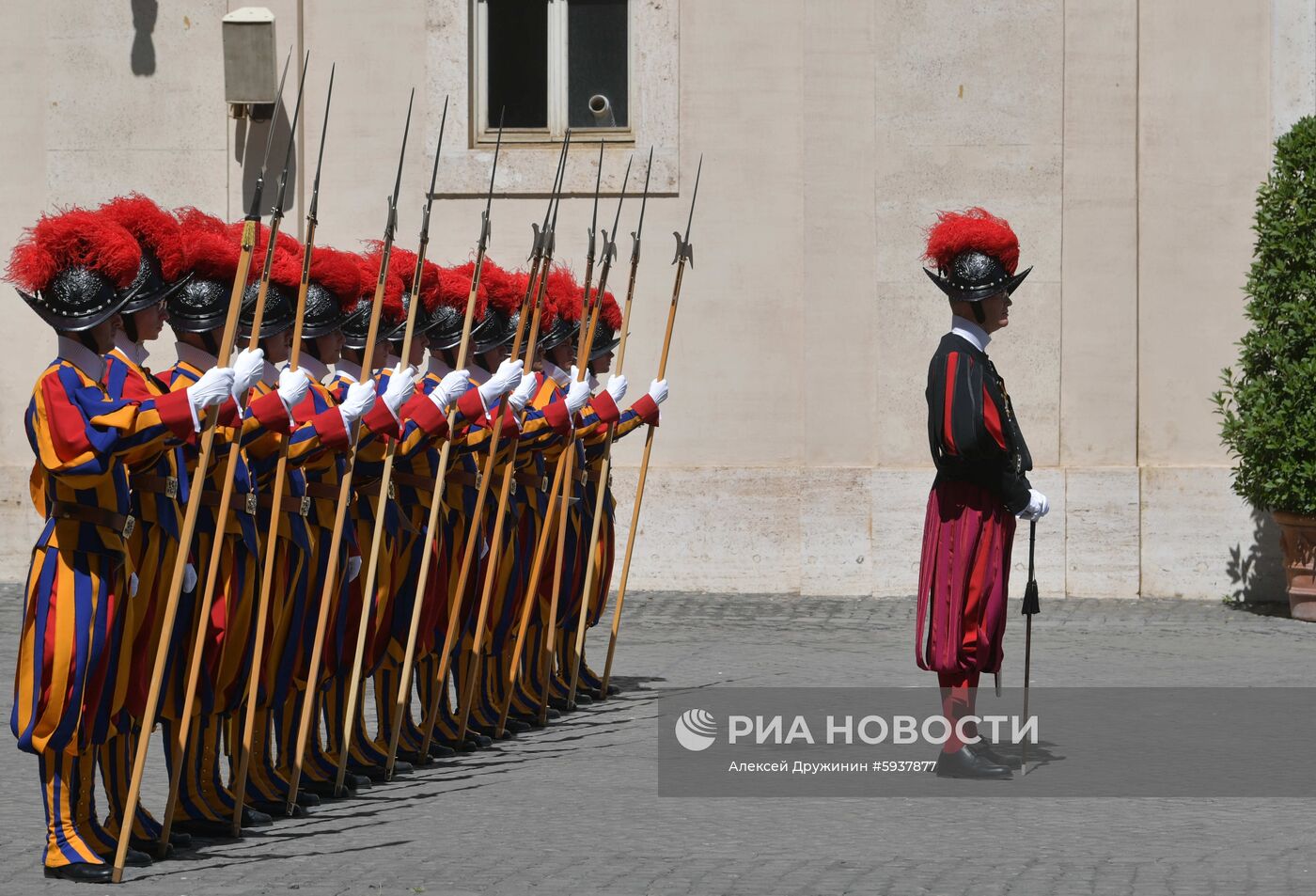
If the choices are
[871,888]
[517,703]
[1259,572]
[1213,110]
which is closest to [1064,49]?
[1213,110]

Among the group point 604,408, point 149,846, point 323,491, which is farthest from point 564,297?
point 149,846

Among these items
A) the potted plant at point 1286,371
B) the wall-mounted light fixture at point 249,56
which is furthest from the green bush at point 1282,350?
the wall-mounted light fixture at point 249,56

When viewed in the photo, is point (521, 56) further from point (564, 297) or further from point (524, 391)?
point (524, 391)

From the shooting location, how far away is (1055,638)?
41.0ft

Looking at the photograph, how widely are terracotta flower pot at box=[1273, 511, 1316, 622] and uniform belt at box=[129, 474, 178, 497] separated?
874 centimetres

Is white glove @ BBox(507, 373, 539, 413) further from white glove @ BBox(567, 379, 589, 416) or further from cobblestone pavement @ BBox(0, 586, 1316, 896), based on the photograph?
cobblestone pavement @ BBox(0, 586, 1316, 896)

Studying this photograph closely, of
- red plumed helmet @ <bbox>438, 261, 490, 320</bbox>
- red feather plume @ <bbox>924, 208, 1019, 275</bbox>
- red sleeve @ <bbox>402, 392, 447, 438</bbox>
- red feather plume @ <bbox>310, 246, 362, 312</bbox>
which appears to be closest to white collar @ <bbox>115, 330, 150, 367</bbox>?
red feather plume @ <bbox>310, 246, 362, 312</bbox>

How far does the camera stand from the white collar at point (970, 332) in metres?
8.03

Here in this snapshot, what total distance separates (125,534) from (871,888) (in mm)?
2416

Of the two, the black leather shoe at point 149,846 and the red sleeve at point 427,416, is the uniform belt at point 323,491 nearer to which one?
the red sleeve at point 427,416

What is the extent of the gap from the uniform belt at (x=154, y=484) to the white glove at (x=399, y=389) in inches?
47.7

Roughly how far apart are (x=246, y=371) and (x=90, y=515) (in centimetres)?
62

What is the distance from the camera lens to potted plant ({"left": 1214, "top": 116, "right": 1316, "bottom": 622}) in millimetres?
13188

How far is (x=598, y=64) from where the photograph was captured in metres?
15.4
